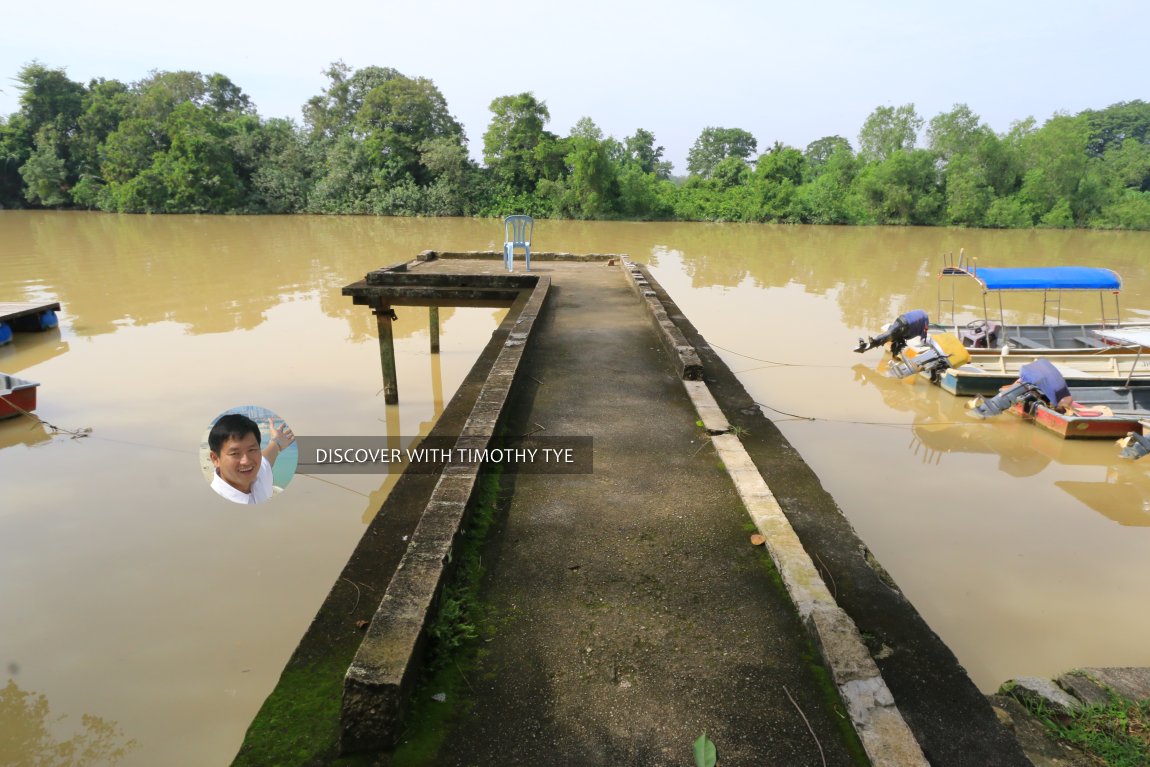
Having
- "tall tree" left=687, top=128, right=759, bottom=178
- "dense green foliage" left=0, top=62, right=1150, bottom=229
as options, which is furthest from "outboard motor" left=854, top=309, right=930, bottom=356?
"tall tree" left=687, top=128, right=759, bottom=178

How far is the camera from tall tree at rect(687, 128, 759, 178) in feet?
252

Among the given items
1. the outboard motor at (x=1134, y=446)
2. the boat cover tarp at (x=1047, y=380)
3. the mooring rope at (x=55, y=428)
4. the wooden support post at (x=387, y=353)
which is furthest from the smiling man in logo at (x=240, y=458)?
the boat cover tarp at (x=1047, y=380)

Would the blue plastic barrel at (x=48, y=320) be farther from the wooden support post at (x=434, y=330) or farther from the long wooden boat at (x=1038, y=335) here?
the long wooden boat at (x=1038, y=335)

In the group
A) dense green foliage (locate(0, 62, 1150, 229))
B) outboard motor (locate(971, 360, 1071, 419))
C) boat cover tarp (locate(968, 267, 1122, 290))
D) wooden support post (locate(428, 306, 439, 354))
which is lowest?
outboard motor (locate(971, 360, 1071, 419))

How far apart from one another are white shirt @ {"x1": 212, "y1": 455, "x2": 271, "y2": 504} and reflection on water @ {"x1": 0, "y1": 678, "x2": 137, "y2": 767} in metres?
2.80

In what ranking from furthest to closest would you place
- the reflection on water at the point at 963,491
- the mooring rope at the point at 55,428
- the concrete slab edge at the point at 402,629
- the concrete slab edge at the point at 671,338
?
the mooring rope at the point at 55,428
the concrete slab edge at the point at 671,338
the reflection on water at the point at 963,491
the concrete slab edge at the point at 402,629

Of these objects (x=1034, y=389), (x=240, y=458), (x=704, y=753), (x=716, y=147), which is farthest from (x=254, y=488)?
(x=716, y=147)

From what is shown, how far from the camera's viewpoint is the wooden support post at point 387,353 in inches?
391

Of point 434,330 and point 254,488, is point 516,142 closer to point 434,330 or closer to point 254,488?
point 434,330

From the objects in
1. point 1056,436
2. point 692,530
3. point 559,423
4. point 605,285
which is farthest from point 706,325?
point 692,530

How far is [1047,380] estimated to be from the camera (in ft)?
33.0

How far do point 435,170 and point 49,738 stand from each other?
145 ft

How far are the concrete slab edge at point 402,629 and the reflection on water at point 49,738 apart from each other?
9.21 ft

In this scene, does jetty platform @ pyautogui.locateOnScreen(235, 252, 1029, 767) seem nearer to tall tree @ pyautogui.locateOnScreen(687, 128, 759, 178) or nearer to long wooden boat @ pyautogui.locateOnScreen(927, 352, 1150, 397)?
long wooden boat @ pyautogui.locateOnScreen(927, 352, 1150, 397)
